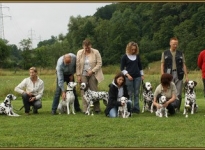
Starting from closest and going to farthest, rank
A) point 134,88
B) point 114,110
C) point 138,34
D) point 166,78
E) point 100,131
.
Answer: point 100,131, point 166,78, point 114,110, point 134,88, point 138,34

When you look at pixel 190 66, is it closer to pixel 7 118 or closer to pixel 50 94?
pixel 50 94

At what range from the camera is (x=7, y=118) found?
33.9 feet

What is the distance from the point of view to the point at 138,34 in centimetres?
8138

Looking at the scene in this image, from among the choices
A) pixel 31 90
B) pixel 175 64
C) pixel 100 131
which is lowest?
pixel 100 131

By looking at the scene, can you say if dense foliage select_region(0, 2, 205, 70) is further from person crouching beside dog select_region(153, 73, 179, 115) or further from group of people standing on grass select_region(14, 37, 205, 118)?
person crouching beside dog select_region(153, 73, 179, 115)

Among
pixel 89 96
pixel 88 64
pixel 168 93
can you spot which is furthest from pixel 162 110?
pixel 88 64

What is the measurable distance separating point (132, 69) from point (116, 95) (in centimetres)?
103

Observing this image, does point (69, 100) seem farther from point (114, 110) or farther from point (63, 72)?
point (114, 110)

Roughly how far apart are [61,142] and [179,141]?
200cm

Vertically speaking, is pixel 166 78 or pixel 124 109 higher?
pixel 166 78

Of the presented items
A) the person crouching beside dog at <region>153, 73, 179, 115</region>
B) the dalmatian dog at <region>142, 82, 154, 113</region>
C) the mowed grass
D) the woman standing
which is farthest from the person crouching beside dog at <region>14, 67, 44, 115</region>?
the person crouching beside dog at <region>153, 73, 179, 115</region>

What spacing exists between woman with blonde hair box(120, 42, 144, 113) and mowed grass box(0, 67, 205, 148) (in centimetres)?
77

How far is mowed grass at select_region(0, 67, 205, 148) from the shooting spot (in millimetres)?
7137

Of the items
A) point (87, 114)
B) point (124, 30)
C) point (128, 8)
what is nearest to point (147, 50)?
point (124, 30)
